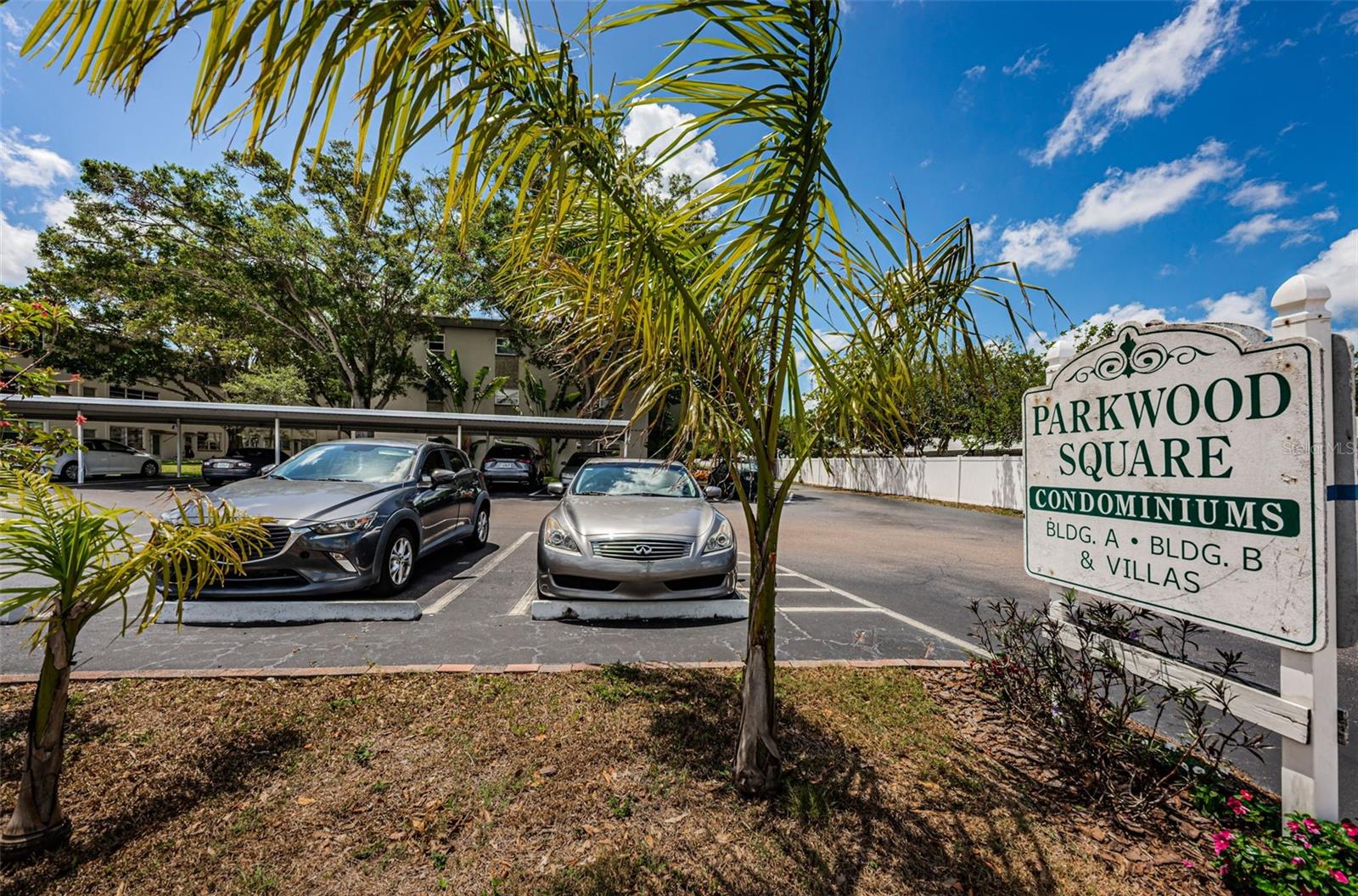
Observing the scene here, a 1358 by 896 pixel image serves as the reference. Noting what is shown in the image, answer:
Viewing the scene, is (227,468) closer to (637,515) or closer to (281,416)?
(281,416)

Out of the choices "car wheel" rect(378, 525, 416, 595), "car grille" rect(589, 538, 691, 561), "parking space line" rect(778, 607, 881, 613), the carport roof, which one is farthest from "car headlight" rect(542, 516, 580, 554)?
the carport roof

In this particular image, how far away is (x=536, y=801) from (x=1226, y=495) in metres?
3.36

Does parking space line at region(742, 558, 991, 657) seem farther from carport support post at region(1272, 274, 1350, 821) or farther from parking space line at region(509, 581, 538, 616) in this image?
parking space line at region(509, 581, 538, 616)

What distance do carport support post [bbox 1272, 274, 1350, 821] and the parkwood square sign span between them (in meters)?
0.04

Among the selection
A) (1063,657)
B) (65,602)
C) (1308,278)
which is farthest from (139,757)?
(1308,278)

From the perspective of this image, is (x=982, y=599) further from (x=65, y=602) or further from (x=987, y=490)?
(x=987, y=490)

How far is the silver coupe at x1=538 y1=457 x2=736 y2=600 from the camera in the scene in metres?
4.72

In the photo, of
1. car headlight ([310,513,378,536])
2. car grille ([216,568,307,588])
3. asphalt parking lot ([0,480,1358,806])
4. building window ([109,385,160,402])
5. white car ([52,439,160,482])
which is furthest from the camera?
building window ([109,385,160,402])

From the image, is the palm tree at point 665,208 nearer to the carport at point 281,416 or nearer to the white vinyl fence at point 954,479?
the white vinyl fence at point 954,479

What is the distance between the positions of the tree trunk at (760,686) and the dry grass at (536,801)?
122 millimetres

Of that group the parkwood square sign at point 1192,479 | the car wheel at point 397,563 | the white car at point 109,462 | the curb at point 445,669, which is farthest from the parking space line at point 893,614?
the white car at point 109,462

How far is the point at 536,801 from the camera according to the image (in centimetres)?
228

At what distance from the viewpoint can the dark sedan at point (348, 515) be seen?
4.61m

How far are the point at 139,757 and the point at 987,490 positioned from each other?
21.2 metres
